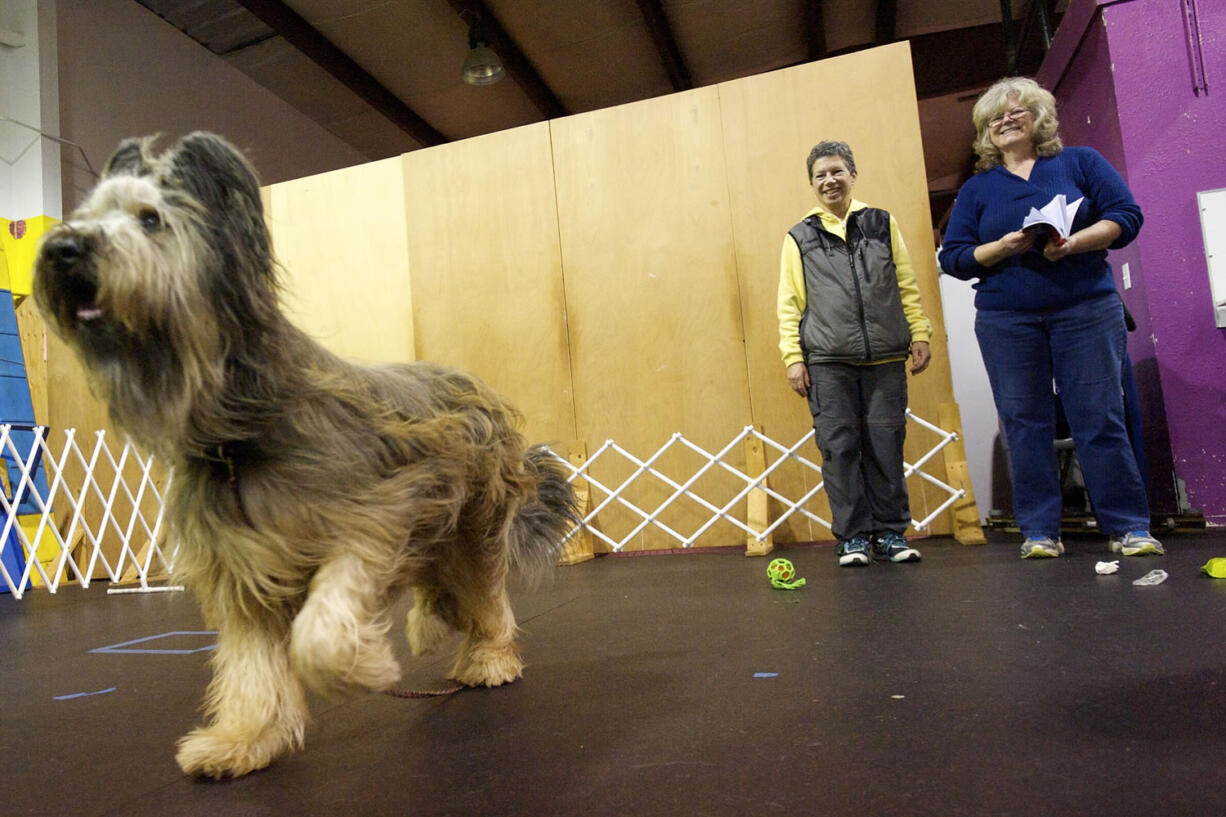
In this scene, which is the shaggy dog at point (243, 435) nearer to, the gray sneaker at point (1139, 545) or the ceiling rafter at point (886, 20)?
the gray sneaker at point (1139, 545)

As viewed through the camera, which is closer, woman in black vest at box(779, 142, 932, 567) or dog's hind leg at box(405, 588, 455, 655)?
dog's hind leg at box(405, 588, 455, 655)

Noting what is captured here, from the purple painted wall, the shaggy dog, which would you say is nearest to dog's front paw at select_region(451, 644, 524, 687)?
the shaggy dog

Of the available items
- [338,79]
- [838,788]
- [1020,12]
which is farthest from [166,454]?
[1020,12]

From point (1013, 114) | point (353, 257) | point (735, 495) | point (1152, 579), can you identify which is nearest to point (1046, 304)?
point (1013, 114)

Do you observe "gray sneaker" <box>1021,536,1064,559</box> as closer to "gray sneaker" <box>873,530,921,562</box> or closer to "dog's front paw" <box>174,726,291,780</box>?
"gray sneaker" <box>873,530,921,562</box>

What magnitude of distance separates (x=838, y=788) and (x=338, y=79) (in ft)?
28.8

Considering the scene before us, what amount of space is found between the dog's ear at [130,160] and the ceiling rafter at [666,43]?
6738 millimetres

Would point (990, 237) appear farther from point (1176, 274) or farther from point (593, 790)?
point (593, 790)

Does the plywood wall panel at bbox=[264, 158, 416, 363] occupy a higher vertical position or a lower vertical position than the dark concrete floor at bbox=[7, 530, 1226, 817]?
higher

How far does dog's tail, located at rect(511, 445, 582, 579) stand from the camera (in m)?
2.20

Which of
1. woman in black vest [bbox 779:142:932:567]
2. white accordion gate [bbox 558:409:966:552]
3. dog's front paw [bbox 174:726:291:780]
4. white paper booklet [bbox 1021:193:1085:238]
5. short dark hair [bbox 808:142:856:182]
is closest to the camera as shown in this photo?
dog's front paw [bbox 174:726:291:780]

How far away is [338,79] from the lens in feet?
27.6

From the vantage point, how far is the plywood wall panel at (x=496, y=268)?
18.3ft

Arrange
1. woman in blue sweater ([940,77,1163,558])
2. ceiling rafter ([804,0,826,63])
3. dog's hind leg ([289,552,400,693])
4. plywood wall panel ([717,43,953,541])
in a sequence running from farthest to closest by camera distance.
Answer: ceiling rafter ([804,0,826,63]) → plywood wall panel ([717,43,953,541]) → woman in blue sweater ([940,77,1163,558]) → dog's hind leg ([289,552,400,693])
